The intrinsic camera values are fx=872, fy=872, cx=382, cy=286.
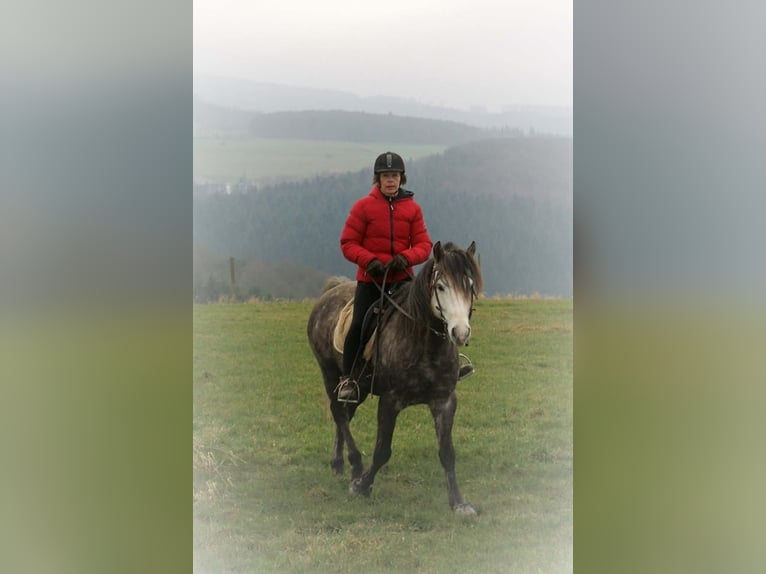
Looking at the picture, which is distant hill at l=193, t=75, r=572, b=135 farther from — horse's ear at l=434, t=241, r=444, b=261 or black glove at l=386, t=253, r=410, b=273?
horse's ear at l=434, t=241, r=444, b=261

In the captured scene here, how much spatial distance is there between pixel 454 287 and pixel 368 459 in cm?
140

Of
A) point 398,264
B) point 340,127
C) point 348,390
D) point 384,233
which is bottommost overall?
point 348,390

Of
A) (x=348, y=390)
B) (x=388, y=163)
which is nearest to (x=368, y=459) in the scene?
(x=348, y=390)

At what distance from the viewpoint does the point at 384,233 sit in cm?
568

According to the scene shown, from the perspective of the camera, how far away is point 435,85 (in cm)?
588

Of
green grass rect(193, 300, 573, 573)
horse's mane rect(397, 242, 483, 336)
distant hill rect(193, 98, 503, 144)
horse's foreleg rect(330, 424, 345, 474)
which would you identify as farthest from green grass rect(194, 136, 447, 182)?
horse's foreleg rect(330, 424, 345, 474)

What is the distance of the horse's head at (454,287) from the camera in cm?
512

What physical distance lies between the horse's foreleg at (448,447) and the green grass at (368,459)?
0.09m

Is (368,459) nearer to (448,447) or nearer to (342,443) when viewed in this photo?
(342,443)

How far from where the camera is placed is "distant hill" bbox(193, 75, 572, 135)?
5.89 meters

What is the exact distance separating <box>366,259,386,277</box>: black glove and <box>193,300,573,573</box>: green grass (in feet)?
2.16

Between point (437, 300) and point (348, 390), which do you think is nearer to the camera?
point (437, 300)
